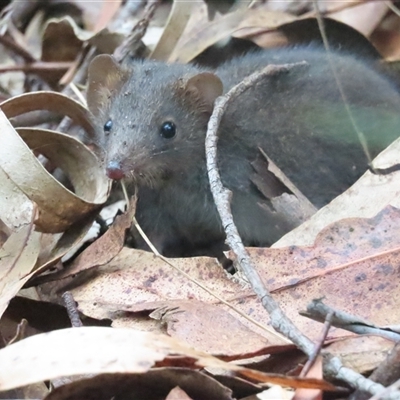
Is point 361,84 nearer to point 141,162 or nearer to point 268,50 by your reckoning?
point 268,50

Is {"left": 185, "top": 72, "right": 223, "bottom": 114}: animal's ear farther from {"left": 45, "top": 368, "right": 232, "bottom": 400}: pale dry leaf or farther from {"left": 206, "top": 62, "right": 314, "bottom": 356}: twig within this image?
{"left": 45, "top": 368, "right": 232, "bottom": 400}: pale dry leaf

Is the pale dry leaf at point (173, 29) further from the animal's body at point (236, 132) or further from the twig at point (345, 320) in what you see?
the twig at point (345, 320)

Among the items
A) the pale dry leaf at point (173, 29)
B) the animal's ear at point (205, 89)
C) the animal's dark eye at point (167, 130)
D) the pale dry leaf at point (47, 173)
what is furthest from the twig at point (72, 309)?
the pale dry leaf at point (173, 29)

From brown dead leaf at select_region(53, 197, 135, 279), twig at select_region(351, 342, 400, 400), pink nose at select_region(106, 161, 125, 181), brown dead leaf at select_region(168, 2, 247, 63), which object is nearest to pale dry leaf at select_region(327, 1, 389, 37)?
brown dead leaf at select_region(168, 2, 247, 63)

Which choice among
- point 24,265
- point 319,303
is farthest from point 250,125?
point 319,303

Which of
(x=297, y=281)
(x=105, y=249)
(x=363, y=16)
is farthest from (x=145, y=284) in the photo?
(x=363, y=16)

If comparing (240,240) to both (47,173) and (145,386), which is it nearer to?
(145,386)
